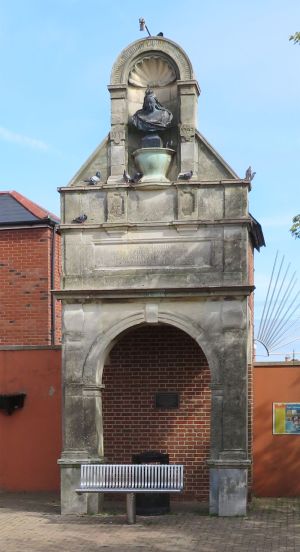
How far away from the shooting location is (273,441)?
57.2ft

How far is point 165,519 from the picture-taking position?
14.8 metres

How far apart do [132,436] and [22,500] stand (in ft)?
7.37

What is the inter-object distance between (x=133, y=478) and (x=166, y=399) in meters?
2.85

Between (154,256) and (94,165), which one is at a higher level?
(94,165)

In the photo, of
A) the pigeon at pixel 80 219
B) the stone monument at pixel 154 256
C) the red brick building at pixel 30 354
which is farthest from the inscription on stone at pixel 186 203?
the red brick building at pixel 30 354

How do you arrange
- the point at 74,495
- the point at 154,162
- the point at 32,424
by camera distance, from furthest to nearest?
the point at 32,424 < the point at 154,162 < the point at 74,495

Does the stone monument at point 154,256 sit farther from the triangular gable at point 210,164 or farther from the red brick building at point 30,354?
the red brick building at point 30,354

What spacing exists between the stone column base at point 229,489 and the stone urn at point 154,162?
4697 mm

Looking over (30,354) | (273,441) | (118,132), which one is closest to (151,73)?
(118,132)

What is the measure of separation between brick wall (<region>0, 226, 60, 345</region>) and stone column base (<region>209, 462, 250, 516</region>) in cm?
626

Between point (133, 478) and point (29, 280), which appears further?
point (29, 280)

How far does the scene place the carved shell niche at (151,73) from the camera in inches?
642

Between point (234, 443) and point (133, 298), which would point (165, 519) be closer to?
point (234, 443)

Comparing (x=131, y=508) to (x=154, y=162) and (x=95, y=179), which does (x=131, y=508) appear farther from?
(x=154, y=162)
